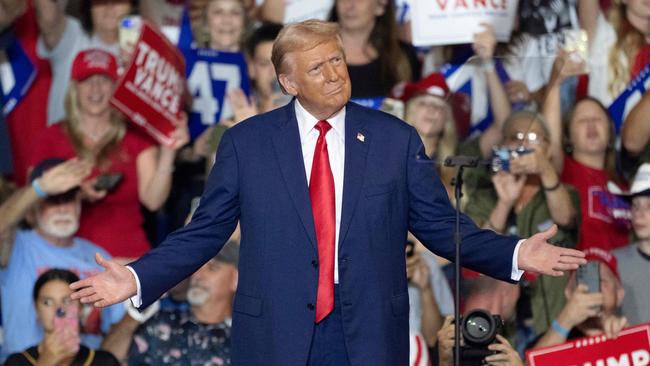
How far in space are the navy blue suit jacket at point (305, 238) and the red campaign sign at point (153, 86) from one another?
2.60 m

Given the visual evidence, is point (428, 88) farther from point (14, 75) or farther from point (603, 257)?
point (14, 75)

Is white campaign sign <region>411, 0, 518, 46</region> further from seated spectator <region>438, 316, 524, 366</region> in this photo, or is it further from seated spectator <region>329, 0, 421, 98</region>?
seated spectator <region>438, 316, 524, 366</region>

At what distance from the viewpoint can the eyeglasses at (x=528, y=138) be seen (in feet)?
19.7

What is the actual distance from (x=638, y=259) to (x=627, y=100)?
2.74 ft

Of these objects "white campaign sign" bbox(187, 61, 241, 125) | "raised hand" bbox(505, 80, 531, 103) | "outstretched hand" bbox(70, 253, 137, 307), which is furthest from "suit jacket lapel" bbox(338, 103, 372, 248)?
"white campaign sign" bbox(187, 61, 241, 125)

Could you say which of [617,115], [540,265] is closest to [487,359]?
[540,265]

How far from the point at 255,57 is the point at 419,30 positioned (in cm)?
93

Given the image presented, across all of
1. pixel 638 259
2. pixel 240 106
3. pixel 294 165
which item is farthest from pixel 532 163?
pixel 294 165

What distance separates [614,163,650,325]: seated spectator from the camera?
19.6 ft

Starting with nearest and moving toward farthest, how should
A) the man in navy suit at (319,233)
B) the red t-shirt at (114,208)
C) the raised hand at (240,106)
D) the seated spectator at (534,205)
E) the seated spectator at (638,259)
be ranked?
the man in navy suit at (319,233), the seated spectator at (638,259), the seated spectator at (534,205), the red t-shirt at (114,208), the raised hand at (240,106)

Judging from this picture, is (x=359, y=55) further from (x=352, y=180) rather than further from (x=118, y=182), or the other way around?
(x=352, y=180)

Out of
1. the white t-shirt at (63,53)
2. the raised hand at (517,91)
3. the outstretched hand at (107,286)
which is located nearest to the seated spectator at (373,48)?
the raised hand at (517,91)

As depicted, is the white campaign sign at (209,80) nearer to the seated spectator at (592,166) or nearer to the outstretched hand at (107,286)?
the seated spectator at (592,166)

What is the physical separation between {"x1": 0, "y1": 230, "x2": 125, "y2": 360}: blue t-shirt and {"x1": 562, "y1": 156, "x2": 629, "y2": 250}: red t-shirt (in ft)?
7.11
